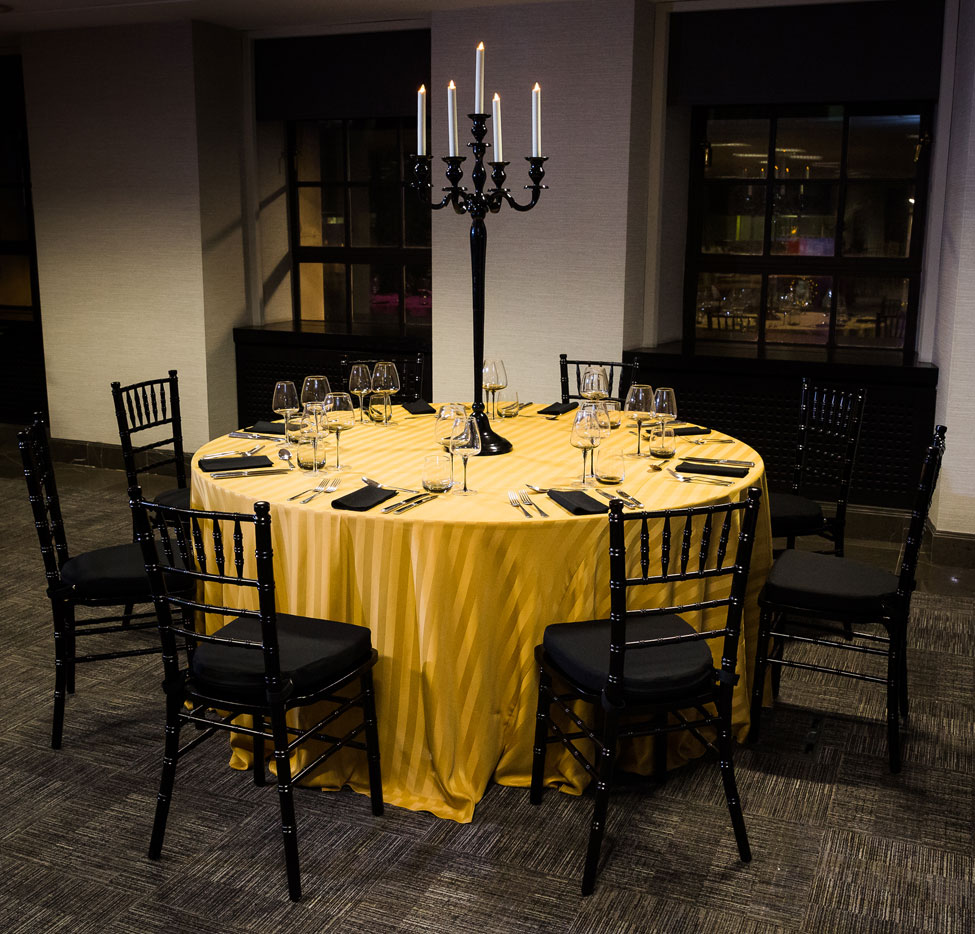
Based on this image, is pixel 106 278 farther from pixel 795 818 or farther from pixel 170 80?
pixel 795 818

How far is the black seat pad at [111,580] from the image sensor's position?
10.5 feet

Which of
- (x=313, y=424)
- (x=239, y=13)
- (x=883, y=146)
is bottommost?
(x=313, y=424)

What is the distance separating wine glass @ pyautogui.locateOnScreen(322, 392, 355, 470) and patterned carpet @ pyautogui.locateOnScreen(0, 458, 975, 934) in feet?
3.47

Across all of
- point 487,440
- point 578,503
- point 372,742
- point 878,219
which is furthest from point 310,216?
point 372,742

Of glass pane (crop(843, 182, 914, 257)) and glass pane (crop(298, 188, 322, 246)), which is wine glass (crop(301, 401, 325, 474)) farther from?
glass pane (crop(298, 188, 322, 246))

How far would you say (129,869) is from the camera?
2.59m

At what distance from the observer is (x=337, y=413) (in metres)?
3.46

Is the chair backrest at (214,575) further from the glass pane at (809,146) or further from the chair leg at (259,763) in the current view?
the glass pane at (809,146)

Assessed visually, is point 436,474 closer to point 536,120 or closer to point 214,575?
point 214,575

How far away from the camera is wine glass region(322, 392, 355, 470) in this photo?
3428mm

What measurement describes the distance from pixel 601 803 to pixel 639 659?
35 centimetres

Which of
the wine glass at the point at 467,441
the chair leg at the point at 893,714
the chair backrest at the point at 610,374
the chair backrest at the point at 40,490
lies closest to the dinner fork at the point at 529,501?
the wine glass at the point at 467,441

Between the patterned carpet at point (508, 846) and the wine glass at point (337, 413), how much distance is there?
106 centimetres

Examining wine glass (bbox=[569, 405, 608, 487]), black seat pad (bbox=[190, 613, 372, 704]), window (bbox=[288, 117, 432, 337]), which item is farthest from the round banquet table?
window (bbox=[288, 117, 432, 337])
